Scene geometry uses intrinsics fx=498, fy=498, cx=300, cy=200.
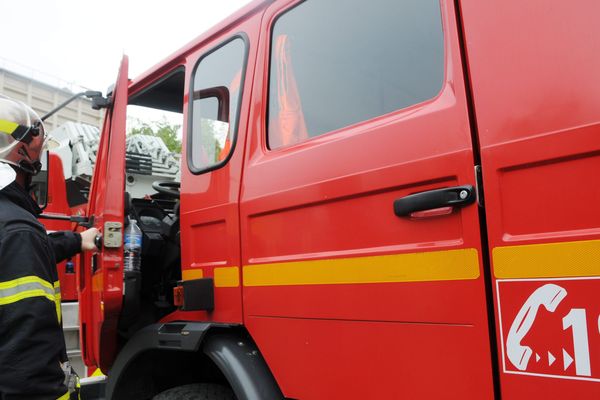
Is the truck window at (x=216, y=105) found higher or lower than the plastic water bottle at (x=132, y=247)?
higher

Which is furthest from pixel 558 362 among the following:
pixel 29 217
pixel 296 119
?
pixel 29 217

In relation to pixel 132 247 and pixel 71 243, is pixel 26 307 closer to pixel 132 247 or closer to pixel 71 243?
pixel 71 243

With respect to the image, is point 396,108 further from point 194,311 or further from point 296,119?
point 194,311

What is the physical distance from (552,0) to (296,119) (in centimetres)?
90

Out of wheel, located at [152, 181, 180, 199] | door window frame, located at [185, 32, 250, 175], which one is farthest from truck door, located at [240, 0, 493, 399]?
wheel, located at [152, 181, 180, 199]

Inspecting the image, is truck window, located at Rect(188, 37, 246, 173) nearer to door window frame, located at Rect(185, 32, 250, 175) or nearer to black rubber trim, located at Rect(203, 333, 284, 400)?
door window frame, located at Rect(185, 32, 250, 175)

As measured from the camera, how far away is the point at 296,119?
5.96 feet

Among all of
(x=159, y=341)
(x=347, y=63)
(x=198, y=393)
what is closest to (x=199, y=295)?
(x=159, y=341)

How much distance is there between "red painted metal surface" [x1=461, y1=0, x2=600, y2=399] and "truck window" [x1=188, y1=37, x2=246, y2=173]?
1068 millimetres

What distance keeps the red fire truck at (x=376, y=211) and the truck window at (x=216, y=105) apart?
10 mm

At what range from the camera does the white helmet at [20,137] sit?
1788 millimetres

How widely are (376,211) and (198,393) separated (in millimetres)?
1104

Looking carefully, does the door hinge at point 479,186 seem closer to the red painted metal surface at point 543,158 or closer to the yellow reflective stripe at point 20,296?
the red painted metal surface at point 543,158

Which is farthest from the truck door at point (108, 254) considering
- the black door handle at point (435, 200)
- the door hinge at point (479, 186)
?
the door hinge at point (479, 186)
